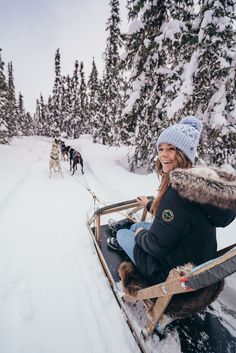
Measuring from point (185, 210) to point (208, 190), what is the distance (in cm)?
25

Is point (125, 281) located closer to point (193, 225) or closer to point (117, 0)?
point (193, 225)

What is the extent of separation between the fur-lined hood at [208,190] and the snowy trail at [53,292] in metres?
2.04

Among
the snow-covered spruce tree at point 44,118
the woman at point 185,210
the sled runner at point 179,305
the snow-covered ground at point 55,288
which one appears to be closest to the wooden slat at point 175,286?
the sled runner at point 179,305

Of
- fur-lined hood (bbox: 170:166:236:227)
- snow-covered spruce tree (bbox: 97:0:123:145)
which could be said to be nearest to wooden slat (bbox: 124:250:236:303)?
fur-lined hood (bbox: 170:166:236:227)

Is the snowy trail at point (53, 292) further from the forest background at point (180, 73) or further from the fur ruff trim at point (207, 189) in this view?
the forest background at point (180, 73)

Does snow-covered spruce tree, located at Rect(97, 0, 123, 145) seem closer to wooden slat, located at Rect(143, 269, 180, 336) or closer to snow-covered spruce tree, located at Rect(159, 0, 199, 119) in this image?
snow-covered spruce tree, located at Rect(159, 0, 199, 119)

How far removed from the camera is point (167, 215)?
1627 mm

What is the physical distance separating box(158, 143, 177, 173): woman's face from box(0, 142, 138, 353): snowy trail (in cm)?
218

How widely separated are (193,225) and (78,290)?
245 cm

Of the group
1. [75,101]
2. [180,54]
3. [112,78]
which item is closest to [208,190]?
[180,54]

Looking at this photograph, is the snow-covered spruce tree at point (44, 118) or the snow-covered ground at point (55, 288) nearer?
the snow-covered ground at point (55, 288)

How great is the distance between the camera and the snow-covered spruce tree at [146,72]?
26.3 ft

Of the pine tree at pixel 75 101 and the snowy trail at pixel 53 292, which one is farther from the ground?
the pine tree at pixel 75 101

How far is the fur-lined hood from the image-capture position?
1.49m
